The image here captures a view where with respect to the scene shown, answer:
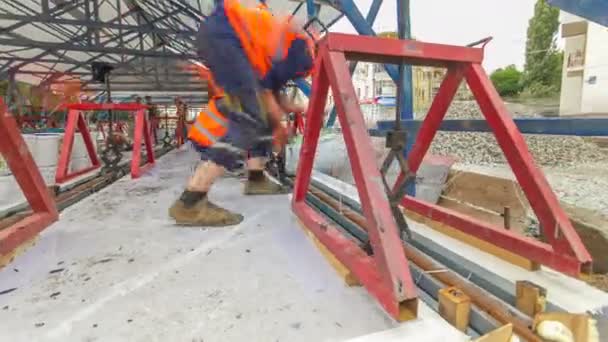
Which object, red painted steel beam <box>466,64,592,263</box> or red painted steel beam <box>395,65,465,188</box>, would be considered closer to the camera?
red painted steel beam <box>466,64,592,263</box>

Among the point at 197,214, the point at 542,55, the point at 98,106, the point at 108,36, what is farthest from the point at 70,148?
the point at 542,55

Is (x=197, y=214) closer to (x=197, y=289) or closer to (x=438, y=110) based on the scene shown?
(x=197, y=289)

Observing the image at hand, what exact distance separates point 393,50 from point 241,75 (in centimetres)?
78

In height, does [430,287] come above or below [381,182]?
below

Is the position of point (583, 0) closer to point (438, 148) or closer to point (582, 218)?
point (582, 218)

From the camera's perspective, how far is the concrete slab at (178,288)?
0.93m

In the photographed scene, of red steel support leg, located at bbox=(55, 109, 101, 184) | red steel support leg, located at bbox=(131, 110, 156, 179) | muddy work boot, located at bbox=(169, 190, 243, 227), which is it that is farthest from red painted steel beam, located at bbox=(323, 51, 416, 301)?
A: red steel support leg, located at bbox=(55, 109, 101, 184)

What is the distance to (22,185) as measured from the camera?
1.53m

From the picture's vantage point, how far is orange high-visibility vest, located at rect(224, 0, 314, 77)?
1.65m

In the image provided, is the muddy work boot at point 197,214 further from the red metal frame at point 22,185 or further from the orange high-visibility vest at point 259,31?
the orange high-visibility vest at point 259,31

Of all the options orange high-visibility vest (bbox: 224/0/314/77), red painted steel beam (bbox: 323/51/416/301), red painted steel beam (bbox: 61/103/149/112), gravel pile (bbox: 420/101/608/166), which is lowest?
gravel pile (bbox: 420/101/608/166)

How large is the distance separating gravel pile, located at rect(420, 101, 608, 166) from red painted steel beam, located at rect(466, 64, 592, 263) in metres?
8.15

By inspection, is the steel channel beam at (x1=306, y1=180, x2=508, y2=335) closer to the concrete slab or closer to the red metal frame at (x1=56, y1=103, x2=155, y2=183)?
the concrete slab

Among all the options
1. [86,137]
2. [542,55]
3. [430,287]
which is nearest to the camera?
[430,287]
